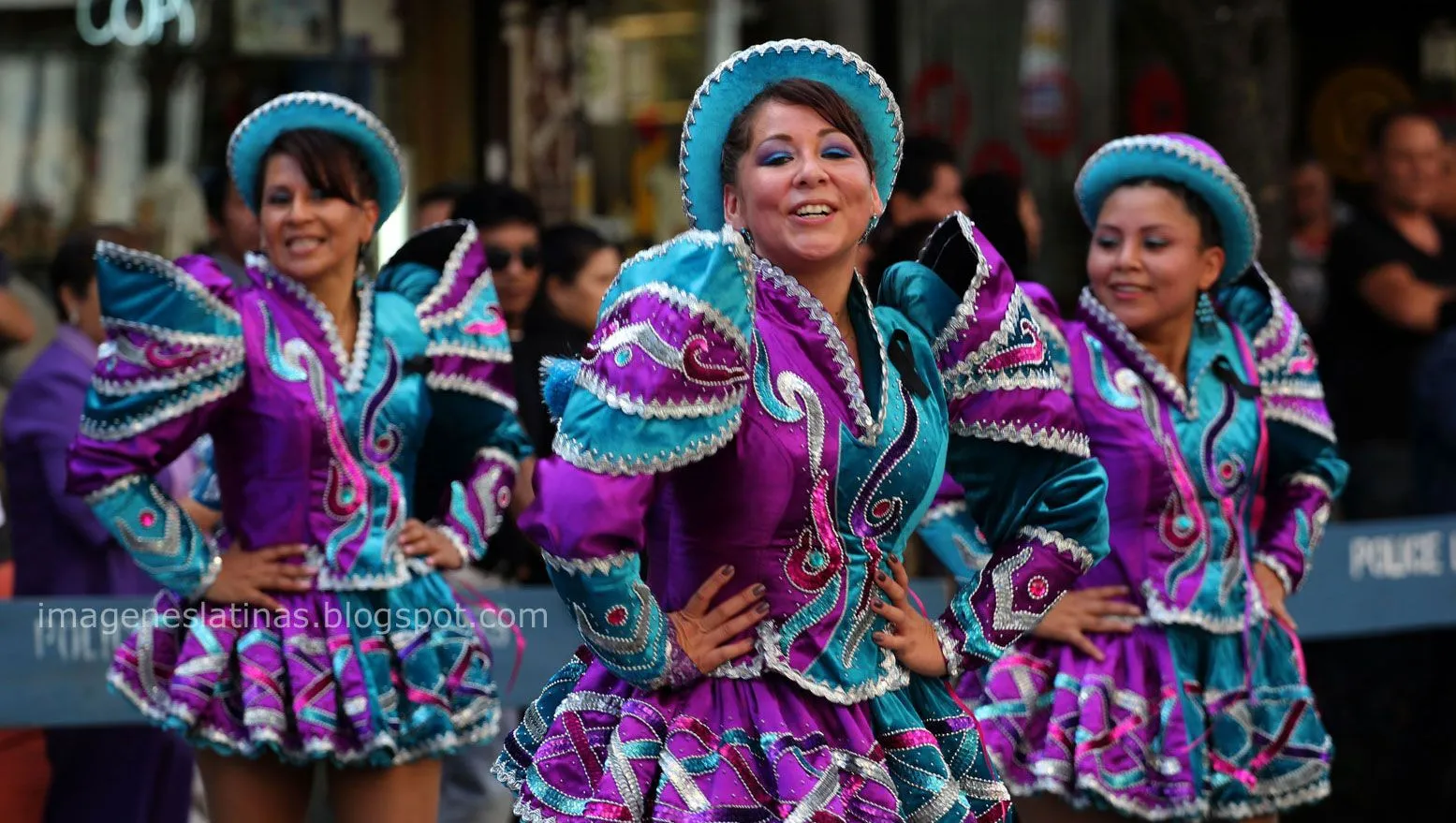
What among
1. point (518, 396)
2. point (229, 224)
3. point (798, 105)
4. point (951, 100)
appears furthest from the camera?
point (951, 100)

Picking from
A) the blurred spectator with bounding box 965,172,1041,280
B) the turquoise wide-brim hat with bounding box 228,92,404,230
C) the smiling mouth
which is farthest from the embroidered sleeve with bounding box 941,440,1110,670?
the blurred spectator with bounding box 965,172,1041,280

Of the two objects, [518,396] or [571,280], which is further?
[571,280]

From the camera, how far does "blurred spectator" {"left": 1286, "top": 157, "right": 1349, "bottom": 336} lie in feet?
32.2

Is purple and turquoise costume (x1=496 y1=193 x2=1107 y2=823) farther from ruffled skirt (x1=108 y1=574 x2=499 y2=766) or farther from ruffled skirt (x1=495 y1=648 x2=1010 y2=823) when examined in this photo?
ruffled skirt (x1=108 y1=574 x2=499 y2=766)

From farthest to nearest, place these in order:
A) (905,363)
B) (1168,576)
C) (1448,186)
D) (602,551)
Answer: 1. (1448,186)
2. (1168,576)
3. (905,363)
4. (602,551)

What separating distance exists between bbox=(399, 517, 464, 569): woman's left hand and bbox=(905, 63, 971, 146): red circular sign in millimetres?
5598

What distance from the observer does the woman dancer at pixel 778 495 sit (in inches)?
143

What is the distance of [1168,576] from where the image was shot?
5.79 m

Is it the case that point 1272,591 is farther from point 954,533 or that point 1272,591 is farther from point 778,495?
point 778,495

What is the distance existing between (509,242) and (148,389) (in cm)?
217

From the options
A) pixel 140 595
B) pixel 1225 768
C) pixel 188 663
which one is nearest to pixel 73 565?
pixel 140 595

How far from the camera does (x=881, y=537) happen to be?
158 inches

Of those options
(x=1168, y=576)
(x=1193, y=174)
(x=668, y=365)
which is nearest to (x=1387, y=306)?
A: (x=1193, y=174)

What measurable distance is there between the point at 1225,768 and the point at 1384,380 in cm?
384
